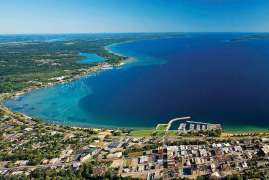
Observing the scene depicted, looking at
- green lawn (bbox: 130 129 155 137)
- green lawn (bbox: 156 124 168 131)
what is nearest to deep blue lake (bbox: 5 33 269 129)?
green lawn (bbox: 156 124 168 131)

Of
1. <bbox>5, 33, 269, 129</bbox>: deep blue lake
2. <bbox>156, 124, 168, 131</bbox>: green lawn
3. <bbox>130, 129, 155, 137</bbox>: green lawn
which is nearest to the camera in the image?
<bbox>130, 129, 155, 137</bbox>: green lawn

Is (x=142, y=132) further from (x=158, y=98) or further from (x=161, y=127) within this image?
(x=158, y=98)

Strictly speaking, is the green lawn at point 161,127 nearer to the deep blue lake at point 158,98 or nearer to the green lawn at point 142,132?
the green lawn at point 142,132

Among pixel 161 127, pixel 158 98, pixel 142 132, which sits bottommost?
pixel 142 132

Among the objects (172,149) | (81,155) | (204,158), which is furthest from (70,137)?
(204,158)

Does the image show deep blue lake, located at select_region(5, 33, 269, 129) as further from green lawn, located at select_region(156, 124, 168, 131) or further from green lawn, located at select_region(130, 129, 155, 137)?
green lawn, located at select_region(130, 129, 155, 137)

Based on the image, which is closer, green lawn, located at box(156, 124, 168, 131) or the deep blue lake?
green lawn, located at box(156, 124, 168, 131)

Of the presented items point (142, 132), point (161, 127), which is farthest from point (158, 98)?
point (142, 132)

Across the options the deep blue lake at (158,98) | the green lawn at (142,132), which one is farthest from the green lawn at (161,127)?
the deep blue lake at (158,98)
